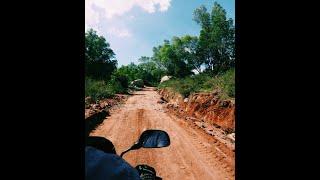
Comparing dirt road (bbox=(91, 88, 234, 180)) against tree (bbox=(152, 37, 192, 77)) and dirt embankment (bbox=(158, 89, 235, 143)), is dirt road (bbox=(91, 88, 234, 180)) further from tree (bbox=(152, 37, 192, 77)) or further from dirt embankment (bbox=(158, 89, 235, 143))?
tree (bbox=(152, 37, 192, 77))

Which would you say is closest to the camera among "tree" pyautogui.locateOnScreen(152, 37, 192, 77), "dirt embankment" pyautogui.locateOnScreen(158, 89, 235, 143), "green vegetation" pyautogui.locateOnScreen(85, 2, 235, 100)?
"dirt embankment" pyautogui.locateOnScreen(158, 89, 235, 143)

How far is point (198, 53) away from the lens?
56688 millimetres

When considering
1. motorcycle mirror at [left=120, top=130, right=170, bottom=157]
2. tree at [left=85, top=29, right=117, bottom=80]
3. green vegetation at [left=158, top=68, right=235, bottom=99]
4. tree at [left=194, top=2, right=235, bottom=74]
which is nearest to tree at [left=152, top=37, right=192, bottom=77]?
tree at [left=194, top=2, right=235, bottom=74]

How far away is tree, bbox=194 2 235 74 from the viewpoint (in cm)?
4909

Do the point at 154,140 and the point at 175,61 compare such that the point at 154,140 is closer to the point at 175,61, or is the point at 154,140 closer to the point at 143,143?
the point at 143,143

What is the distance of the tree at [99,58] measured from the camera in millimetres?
41050

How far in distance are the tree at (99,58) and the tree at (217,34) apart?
1583cm

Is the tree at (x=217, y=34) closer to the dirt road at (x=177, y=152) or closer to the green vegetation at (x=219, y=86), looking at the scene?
the green vegetation at (x=219, y=86)

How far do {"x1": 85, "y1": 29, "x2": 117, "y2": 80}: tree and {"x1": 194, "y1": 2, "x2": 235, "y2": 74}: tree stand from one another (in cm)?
1583

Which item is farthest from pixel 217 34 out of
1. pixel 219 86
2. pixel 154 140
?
pixel 154 140

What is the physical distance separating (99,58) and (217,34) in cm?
1902
